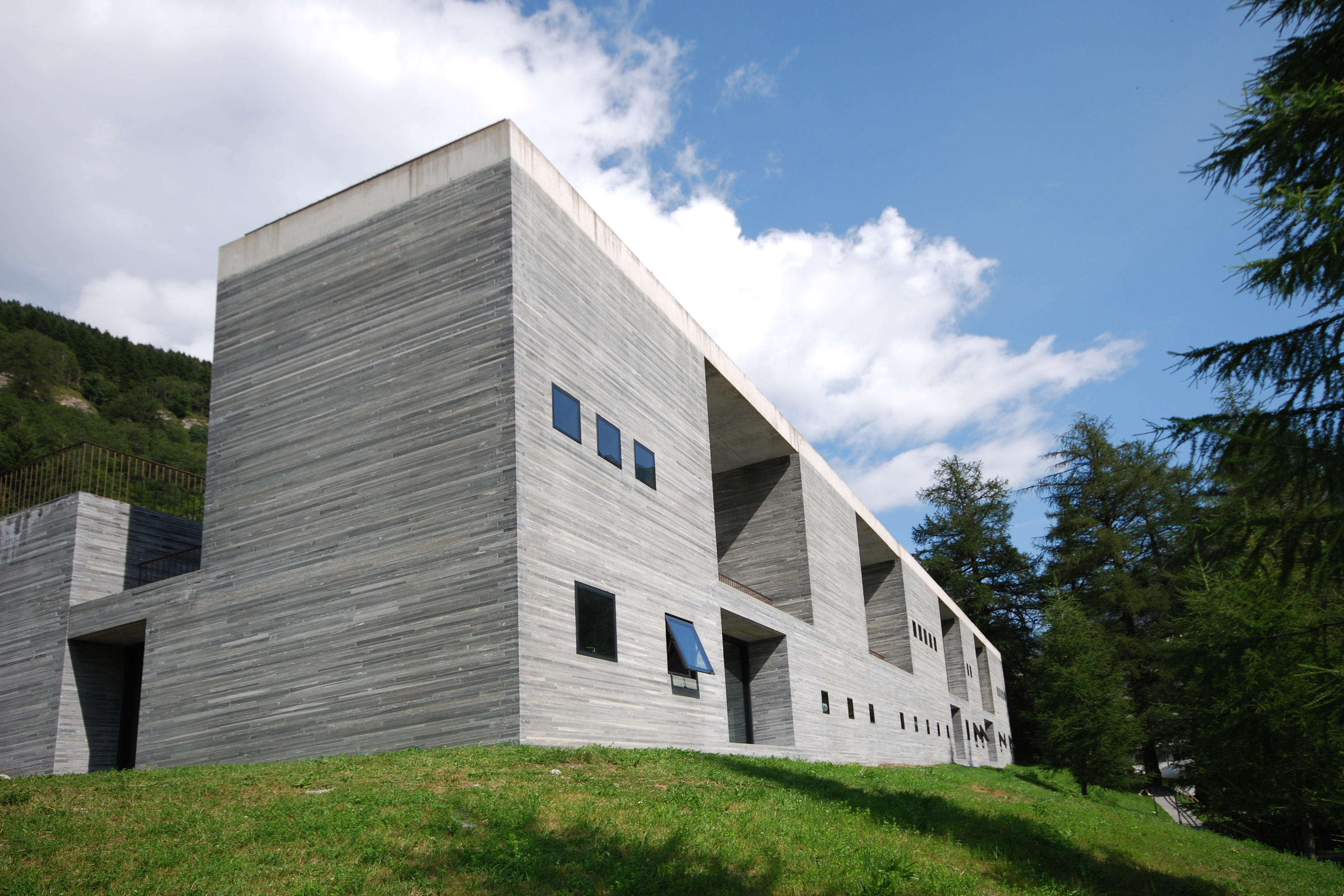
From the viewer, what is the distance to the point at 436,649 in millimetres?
12062

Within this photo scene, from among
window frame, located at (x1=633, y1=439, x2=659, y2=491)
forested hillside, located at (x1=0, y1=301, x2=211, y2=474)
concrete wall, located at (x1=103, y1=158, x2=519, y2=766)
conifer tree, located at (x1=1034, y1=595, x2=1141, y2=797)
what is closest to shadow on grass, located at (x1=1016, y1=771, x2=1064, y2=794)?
conifer tree, located at (x1=1034, y1=595, x2=1141, y2=797)

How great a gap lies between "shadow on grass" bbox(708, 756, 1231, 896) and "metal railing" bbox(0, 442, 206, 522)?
40.4ft

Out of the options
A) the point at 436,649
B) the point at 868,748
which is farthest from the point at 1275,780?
the point at 436,649

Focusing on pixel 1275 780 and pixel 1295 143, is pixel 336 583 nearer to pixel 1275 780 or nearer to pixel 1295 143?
pixel 1295 143

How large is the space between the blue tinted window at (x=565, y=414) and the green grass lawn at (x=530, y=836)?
4711 mm

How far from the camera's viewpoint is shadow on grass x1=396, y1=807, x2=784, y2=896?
6.13 metres

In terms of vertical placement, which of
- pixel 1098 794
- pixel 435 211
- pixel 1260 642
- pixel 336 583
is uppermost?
pixel 435 211

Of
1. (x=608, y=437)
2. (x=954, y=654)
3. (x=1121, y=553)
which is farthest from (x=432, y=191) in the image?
A: (x=1121, y=553)

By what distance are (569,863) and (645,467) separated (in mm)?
9967

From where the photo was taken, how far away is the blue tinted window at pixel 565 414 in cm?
1361

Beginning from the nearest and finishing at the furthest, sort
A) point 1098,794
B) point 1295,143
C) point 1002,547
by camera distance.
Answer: point 1295,143, point 1098,794, point 1002,547

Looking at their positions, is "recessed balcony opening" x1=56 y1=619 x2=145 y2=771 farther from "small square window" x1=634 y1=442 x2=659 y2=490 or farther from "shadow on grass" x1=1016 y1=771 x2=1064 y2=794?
"shadow on grass" x1=1016 y1=771 x2=1064 y2=794

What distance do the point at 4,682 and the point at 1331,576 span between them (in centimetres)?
1986

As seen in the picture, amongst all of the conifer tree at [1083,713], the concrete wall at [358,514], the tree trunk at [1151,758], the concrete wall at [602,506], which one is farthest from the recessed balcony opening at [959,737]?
the concrete wall at [358,514]
